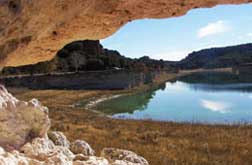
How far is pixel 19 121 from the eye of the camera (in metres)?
5.08

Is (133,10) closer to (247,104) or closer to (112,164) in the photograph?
(112,164)

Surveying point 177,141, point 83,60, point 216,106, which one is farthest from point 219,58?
point 177,141

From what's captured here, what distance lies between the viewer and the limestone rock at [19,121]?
4.88m

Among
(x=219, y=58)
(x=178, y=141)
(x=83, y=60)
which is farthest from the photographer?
(x=219, y=58)

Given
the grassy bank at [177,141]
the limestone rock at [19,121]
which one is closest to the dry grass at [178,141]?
the grassy bank at [177,141]

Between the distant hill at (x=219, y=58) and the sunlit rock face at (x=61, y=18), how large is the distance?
11178 cm

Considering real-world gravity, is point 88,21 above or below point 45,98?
above

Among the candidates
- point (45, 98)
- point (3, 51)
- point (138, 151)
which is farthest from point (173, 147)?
point (45, 98)

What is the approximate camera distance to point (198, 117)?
43.5 meters

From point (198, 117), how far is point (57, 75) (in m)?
28.1

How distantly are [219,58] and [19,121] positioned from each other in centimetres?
13877

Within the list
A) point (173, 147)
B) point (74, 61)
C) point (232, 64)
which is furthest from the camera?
point (232, 64)

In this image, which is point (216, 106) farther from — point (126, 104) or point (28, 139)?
point (28, 139)

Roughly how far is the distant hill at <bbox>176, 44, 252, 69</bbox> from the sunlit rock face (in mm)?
111782
